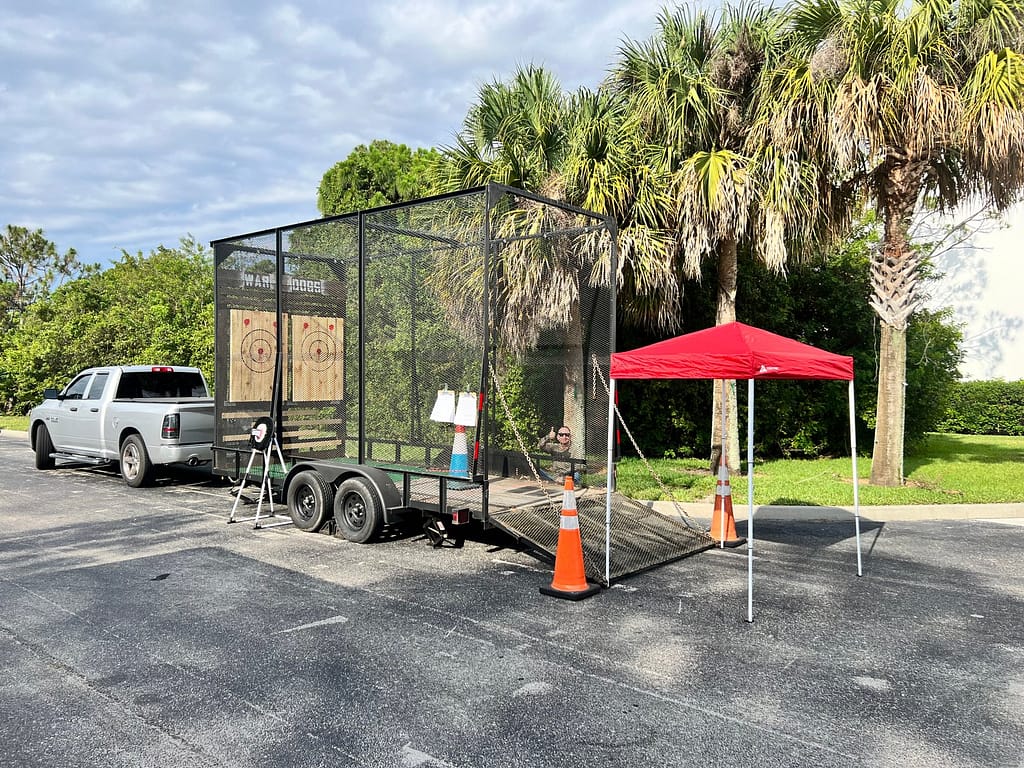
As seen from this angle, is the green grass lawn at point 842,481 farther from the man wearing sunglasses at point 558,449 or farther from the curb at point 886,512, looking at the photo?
the man wearing sunglasses at point 558,449

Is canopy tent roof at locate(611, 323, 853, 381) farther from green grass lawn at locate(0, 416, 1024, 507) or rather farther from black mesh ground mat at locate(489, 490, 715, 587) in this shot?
green grass lawn at locate(0, 416, 1024, 507)

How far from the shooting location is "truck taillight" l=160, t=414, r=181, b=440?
11781 mm

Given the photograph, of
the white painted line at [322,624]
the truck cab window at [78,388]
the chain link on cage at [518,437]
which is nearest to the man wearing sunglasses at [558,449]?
the chain link on cage at [518,437]

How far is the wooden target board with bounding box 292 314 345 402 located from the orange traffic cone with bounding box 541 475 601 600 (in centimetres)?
438

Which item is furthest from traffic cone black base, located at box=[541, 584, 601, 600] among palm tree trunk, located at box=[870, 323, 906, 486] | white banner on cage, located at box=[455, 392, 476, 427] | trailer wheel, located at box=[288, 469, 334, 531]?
palm tree trunk, located at box=[870, 323, 906, 486]

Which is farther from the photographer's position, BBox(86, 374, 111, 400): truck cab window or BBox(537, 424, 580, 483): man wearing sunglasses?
BBox(86, 374, 111, 400): truck cab window

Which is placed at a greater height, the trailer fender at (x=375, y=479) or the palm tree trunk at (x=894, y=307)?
the palm tree trunk at (x=894, y=307)

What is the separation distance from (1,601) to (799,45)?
12800 millimetres

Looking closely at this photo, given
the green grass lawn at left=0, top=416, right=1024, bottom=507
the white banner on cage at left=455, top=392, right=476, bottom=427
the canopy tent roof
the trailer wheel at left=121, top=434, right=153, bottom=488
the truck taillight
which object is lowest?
the green grass lawn at left=0, top=416, right=1024, bottom=507

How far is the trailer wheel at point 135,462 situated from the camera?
1220cm

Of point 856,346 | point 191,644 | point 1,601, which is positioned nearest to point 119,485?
point 1,601

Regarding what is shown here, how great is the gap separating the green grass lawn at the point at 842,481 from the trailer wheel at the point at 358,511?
457 centimetres

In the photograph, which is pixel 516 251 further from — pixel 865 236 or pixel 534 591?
pixel 865 236

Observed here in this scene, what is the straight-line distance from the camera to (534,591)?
21.5 ft
